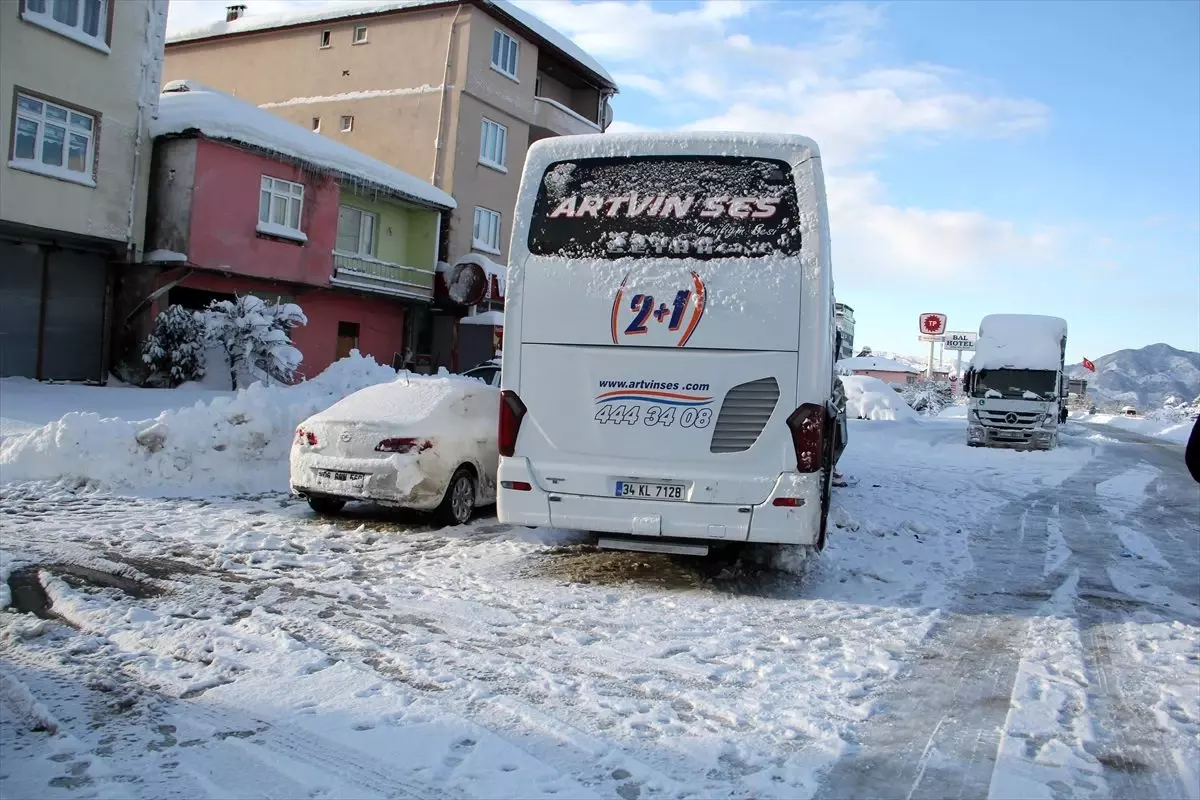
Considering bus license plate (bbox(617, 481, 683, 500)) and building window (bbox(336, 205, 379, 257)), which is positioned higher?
building window (bbox(336, 205, 379, 257))

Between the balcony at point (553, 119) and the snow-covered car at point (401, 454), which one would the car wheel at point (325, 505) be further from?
the balcony at point (553, 119)

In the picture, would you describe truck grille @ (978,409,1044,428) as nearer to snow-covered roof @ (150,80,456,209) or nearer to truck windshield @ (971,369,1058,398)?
truck windshield @ (971,369,1058,398)

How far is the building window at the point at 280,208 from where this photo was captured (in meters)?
23.2

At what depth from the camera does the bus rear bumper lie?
6.67 m

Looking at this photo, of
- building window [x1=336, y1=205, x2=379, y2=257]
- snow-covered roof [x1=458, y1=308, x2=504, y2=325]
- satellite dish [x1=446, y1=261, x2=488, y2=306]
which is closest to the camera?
building window [x1=336, y1=205, x2=379, y2=257]

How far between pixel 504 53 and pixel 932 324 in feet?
127

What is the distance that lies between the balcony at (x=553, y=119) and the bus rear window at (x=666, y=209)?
27.1 m

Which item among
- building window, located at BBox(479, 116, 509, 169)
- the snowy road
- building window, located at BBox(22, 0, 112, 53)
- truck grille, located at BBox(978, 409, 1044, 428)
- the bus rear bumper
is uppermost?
building window, located at BBox(479, 116, 509, 169)

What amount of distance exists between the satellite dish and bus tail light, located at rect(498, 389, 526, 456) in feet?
75.9

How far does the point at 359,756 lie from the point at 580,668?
1541 millimetres

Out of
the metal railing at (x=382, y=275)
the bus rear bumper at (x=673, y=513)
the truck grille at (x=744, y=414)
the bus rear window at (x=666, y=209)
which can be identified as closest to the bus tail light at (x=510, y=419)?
the bus rear bumper at (x=673, y=513)

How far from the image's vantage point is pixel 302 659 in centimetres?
499

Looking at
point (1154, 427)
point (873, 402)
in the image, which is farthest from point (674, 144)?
point (1154, 427)

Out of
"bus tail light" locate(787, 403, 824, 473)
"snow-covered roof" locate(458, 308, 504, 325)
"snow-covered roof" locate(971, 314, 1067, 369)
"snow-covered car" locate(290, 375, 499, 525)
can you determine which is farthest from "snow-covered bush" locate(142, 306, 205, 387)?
"snow-covered roof" locate(971, 314, 1067, 369)
